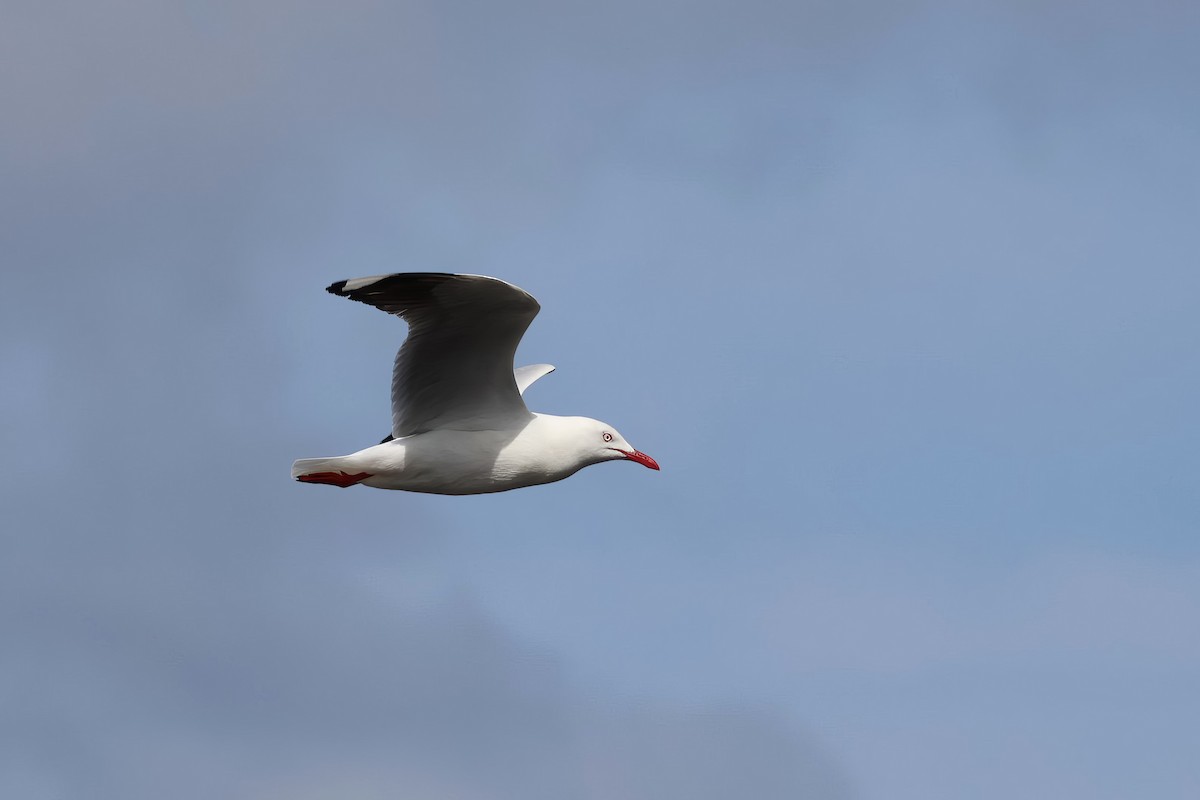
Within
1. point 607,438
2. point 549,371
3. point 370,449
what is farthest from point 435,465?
point 549,371

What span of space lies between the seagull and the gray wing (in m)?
0.01

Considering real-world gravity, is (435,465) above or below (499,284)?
below

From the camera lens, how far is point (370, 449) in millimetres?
24875

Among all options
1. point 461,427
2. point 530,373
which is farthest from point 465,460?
point 530,373

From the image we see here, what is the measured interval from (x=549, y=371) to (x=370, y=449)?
18.5 ft

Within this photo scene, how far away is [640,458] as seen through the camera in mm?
25953

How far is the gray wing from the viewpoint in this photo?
75.9 feet

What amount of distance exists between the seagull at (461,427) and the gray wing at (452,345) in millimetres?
13

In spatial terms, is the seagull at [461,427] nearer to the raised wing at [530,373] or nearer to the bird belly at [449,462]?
the bird belly at [449,462]

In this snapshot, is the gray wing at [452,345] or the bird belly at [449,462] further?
the bird belly at [449,462]

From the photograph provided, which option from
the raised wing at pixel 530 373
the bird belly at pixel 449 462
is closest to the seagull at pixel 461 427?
the bird belly at pixel 449 462

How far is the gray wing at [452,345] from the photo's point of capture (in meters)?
23.1

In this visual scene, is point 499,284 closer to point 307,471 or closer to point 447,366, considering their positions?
point 447,366

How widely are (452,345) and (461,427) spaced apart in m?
1.22
